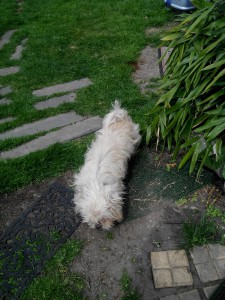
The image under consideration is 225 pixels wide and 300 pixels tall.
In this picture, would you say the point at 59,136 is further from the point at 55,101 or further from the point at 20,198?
the point at 20,198

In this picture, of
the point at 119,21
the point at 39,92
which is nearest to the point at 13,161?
the point at 39,92

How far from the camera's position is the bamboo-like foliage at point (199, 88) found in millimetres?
3010

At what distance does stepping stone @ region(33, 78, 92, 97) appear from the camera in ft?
16.9

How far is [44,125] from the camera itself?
453cm

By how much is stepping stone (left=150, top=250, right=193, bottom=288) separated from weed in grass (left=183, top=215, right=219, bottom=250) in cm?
12

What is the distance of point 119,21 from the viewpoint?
7000mm

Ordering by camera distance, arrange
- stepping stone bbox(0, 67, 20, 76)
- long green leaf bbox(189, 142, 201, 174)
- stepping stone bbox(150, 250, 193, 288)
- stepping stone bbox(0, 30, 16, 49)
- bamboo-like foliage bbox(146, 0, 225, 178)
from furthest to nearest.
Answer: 1. stepping stone bbox(0, 30, 16, 49)
2. stepping stone bbox(0, 67, 20, 76)
3. long green leaf bbox(189, 142, 201, 174)
4. bamboo-like foliage bbox(146, 0, 225, 178)
5. stepping stone bbox(150, 250, 193, 288)

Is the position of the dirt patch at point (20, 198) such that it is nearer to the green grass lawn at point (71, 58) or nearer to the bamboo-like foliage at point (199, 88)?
the green grass lawn at point (71, 58)

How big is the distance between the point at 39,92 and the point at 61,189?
6.78 ft

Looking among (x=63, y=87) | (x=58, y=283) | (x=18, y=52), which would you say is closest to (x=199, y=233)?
(x=58, y=283)

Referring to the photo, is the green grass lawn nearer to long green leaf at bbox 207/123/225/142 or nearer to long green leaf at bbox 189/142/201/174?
long green leaf at bbox 189/142/201/174

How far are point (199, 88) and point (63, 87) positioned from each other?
2683 millimetres

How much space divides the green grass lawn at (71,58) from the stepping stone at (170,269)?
4.81 ft

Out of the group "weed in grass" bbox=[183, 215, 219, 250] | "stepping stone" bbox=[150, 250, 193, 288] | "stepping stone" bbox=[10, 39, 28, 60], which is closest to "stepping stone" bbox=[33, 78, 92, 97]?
"stepping stone" bbox=[10, 39, 28, 60]
